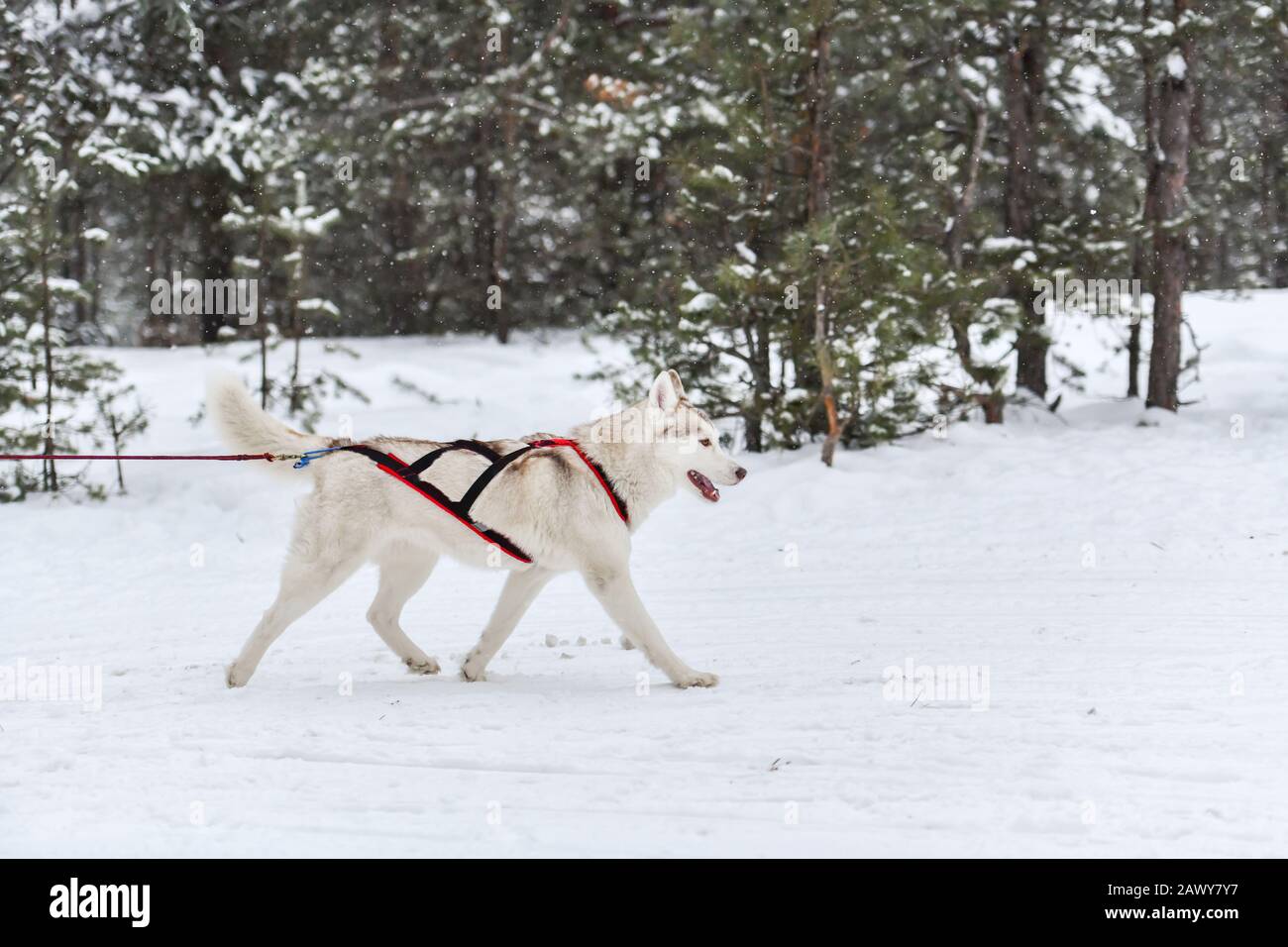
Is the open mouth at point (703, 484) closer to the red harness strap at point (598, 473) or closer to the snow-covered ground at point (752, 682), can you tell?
the red harness strap at point (598, 473)

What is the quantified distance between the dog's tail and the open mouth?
1.96 metres

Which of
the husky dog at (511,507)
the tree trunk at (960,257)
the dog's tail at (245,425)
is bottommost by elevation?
the husky dog at (511,507)

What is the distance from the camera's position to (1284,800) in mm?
3885

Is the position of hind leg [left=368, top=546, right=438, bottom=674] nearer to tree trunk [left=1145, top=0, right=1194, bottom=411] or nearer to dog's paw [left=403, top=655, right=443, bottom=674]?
dog's paw [left=403, top=655, right=443, bottom=674]

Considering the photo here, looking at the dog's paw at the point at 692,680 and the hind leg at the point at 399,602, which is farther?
the hind leg at the point at 399,602

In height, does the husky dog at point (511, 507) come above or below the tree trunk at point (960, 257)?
below

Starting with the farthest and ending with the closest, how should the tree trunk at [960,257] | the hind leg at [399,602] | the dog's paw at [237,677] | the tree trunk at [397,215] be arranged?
the tree trunk at [397,215], the tree trunk at [960,257], the hind leg at [399,602], the dog's paw at [237,677]

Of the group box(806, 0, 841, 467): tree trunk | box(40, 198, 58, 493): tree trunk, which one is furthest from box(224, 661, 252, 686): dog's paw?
box(806, 0, 841, 467): tree trunk

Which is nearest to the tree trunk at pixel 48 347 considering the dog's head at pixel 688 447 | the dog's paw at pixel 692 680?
the dog's head at pixel 688 447

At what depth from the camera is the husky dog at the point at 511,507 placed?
18.5 feet

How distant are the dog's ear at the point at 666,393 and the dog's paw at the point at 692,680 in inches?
54.8

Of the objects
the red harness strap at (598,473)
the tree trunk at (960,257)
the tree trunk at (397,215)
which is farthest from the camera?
the tree trunk at (397,215)

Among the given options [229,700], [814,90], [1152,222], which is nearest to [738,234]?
[814,90]

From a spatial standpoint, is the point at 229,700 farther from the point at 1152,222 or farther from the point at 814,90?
the point at 1152,222
